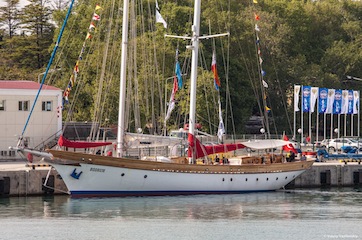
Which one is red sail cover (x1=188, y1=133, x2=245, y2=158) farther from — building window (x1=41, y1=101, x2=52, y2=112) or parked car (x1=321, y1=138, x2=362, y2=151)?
parked car (x1=321, y1=138, x2=362, y2=151)

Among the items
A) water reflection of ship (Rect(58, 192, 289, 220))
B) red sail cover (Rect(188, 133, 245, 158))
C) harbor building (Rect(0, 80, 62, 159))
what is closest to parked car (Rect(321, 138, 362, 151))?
harbor building (Rect(0, 80, 62, 159))

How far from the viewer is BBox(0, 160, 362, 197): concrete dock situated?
67.4m

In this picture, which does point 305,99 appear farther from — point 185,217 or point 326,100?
point 185,217

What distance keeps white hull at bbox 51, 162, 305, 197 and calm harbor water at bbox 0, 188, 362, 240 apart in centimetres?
70

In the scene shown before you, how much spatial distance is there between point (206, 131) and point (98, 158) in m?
34.2

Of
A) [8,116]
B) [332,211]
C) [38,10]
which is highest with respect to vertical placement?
[38,10]

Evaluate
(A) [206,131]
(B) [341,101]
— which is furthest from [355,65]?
(A) [206,131]

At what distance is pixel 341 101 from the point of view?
102 meters

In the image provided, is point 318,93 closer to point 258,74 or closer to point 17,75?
point 258,74

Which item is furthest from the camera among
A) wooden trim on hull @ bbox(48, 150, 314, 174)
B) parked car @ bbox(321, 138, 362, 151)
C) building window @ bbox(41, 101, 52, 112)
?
parked car @ bbox(321, 138, 362, 151)

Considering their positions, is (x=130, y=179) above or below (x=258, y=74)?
below

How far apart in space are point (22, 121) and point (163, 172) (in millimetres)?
19422

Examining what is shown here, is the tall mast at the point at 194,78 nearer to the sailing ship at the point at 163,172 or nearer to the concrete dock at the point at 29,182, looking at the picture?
the sailing ship at the point at 163,172

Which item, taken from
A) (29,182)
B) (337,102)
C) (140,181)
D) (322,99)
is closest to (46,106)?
(29,182)
